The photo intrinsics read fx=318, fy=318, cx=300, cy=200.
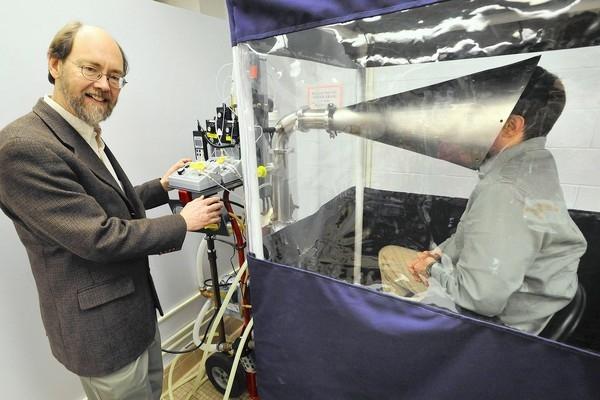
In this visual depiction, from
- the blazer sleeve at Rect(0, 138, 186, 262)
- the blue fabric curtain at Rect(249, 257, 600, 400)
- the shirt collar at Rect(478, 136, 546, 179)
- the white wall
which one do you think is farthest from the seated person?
the white wall

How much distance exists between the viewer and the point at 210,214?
1.18 meters

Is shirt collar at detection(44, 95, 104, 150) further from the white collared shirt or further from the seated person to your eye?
the seated person

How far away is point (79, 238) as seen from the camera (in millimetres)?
897

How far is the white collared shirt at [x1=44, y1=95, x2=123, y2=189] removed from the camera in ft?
3.31

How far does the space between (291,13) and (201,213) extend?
72 centimetres

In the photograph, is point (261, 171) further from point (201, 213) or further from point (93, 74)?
point (93, 74)

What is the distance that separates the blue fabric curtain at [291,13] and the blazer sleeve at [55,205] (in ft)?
2.00

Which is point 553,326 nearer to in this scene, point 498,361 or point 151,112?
point 498,361

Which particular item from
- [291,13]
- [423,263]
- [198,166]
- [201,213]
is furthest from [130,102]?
[423,263]

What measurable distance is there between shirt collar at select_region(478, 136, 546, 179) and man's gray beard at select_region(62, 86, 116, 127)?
45.9 inches

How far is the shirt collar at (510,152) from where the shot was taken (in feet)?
2.34

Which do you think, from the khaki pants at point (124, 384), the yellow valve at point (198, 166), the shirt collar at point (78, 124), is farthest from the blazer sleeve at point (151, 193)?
the khaki pants at point (124, 384)

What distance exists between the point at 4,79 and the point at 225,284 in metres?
1.42

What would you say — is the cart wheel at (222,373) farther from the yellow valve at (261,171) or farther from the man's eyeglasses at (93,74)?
the man's eyeglasses at (93,74)
